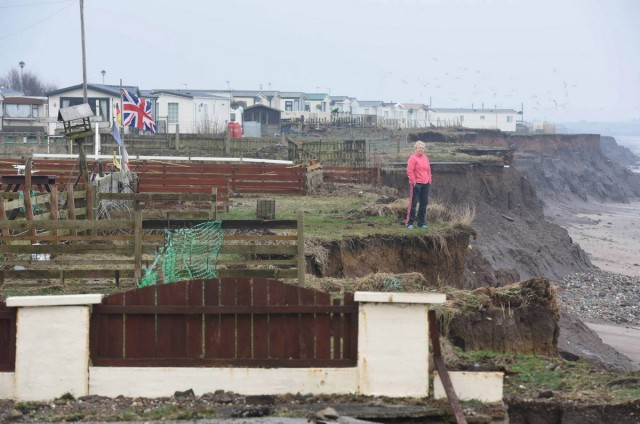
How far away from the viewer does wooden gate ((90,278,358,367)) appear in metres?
9.66

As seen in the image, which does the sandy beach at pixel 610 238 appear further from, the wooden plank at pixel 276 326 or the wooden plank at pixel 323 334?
the wooden plank at pixel 276 326

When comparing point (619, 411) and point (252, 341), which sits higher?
point (252, 341)

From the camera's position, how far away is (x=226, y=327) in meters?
9.71

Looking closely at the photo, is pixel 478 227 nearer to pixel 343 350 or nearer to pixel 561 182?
pixel 343 350

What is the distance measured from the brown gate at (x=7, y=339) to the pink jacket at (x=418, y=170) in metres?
12.5

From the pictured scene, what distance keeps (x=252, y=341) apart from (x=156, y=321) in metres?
0.87

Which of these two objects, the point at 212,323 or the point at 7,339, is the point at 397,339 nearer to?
the point at 212,323

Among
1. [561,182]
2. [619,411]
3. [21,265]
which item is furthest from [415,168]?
[561,182]

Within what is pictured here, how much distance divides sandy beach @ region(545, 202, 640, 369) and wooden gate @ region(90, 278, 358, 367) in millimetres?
14480

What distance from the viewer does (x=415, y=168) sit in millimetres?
21391

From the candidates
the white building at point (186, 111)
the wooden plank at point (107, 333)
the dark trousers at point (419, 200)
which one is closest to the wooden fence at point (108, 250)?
the wooden plank at point (107, 333)

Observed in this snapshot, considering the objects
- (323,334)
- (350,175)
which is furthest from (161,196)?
(350,175)

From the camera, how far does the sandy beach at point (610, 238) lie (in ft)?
88.7

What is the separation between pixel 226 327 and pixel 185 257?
4.47 meters
